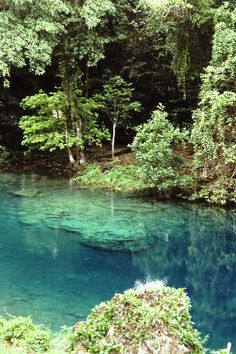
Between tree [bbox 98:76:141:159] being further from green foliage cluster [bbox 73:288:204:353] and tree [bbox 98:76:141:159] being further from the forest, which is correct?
green foliage cluster [bbox 73:288:204:353]

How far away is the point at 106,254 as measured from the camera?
329 inches

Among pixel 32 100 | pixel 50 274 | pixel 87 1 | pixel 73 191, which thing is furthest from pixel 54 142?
pixel 50 274

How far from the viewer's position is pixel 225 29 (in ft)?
40.8

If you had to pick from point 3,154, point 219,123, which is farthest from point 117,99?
point 219,123

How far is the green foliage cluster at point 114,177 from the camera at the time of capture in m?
14.5

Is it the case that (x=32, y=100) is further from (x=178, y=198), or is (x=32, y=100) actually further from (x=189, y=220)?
(x=189, y=220)

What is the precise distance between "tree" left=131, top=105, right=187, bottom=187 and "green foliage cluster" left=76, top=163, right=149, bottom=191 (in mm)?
1222

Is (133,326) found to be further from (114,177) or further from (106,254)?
(114,177)

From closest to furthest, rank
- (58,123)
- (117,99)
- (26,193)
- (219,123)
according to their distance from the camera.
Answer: (219,123) < (26,193) < (58,123) < (117,99)

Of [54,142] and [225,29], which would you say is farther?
[54,142]

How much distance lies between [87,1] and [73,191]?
734 cm

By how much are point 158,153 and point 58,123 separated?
570 cm

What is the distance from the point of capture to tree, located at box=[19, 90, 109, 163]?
53.3 ft

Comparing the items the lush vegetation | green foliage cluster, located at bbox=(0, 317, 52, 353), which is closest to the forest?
the lush vegetation
